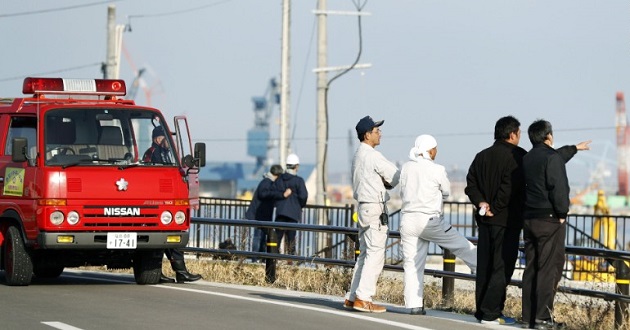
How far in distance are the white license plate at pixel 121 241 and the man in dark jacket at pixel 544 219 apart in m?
5.33

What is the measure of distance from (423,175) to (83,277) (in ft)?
22.4

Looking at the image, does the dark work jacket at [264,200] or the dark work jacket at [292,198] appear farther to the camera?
the dark work jacket at [264,200]

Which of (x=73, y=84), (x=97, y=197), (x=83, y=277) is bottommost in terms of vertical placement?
(x=83, y=277)

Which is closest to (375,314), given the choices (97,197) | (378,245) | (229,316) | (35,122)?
(378,245)

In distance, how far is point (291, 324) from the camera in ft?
37.4

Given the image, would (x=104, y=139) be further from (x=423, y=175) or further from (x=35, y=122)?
→ (x=423, y=175)

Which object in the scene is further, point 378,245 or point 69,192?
point 69,192

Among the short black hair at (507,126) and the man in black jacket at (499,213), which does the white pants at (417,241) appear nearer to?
the man in black jacket at (499,213)

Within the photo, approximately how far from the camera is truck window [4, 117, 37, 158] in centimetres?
1505

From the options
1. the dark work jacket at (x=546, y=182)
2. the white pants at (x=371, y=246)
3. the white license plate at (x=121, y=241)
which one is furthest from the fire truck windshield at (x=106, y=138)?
the dark work jacket at (x=546, y=182)

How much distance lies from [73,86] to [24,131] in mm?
940

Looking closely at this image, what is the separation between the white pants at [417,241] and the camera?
12133 mm

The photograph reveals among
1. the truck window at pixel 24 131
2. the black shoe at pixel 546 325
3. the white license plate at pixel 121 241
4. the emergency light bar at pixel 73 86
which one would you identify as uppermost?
the emergency light bar at pixel 73 86

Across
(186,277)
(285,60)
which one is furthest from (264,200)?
(285,60)
